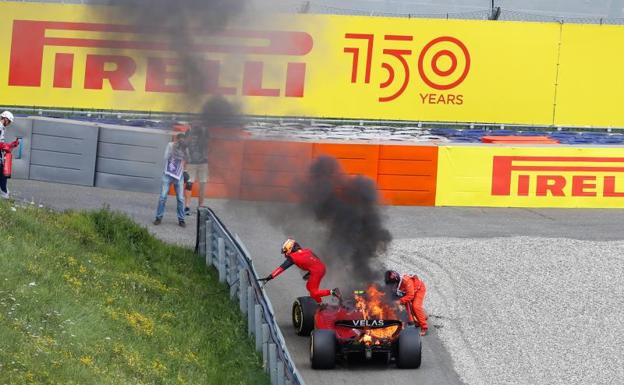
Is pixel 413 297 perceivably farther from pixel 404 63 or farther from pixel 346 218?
pixel 404 63

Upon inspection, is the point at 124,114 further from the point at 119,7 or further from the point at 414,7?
the point at 119,7

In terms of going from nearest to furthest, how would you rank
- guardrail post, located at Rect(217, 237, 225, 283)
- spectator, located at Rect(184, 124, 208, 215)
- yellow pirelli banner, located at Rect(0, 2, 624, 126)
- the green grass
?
the green grass < guardrail post, located at Rect(217, 237, 225, 283) < spectator, located at Rect(184, 124, 208, 215) < yellow pirelli banner, located at Rect(0, 2, 624, 126)

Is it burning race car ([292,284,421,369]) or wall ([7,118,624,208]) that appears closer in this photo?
burning race car ([292,284,421,369])

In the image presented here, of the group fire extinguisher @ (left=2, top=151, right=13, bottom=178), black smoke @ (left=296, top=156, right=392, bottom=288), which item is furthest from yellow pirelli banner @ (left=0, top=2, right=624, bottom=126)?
black smoke @ (left=296, top=156, right=392, bottom=288)

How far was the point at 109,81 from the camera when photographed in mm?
30562

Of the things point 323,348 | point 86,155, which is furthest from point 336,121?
point 323,348

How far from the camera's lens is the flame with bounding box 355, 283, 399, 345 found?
664 inches

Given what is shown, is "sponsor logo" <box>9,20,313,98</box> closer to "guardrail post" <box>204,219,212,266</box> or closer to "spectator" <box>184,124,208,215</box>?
"spectator" <box>184,124,208,215</box>

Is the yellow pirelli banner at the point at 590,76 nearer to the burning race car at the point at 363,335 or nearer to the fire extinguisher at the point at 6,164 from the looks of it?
the fire extinguisher at the point at 6,164

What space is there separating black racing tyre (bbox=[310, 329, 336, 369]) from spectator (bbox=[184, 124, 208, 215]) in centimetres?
711

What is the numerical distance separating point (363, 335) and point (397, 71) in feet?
49.1

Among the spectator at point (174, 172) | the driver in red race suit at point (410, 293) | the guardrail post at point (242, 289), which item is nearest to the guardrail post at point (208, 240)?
the spectator at point (174, 172)

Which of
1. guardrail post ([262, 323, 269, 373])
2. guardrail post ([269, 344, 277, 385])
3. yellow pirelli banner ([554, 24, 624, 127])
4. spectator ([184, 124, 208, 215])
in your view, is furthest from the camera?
yellow pirelli banner ([554, 24, 624, 127])

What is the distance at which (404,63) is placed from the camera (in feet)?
102
